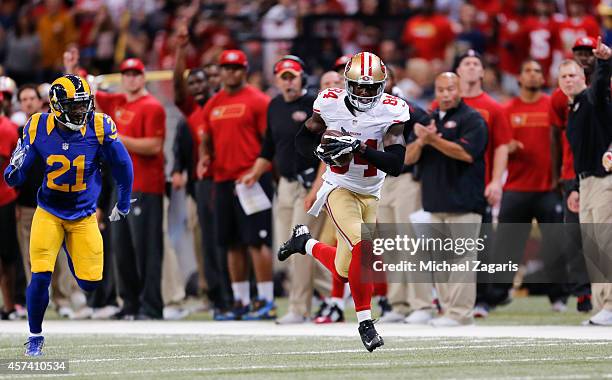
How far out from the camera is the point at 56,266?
1360 centimetres

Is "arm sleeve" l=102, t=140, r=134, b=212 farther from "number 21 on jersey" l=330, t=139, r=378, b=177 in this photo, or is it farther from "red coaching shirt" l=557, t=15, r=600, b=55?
"red coaching shirt" l=557, t=15, r=600, b=55

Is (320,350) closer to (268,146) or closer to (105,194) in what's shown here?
(268,146)

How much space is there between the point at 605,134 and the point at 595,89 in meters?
0.50

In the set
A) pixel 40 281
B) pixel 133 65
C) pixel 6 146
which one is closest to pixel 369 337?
pixel 40 281

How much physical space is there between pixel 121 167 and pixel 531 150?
4.87 metres

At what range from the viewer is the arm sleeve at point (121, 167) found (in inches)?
373

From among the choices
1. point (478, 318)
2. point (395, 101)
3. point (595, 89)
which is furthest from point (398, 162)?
point (478, 318)

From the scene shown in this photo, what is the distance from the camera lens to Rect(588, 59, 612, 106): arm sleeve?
409 inches

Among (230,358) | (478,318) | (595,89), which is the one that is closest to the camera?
(230,358)

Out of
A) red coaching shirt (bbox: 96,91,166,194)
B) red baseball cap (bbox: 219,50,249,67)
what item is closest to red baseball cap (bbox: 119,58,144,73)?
→ red coaching shirt (bbox: 96,91,166,194)

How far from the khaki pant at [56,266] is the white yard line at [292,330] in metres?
1.36

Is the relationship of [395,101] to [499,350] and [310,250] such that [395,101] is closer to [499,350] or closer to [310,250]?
[310,250]

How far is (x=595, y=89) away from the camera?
10.7 meters

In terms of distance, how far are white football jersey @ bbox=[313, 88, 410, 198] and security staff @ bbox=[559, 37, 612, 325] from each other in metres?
2.51
